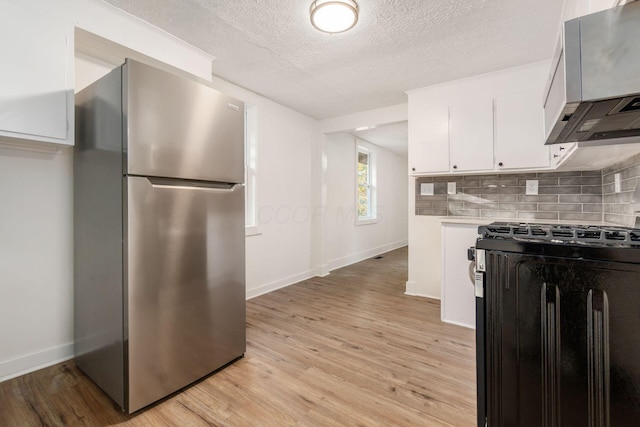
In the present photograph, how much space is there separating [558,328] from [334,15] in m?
2.00

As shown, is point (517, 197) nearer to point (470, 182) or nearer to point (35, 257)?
point (470, 182)

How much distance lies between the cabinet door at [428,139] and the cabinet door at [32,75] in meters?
2.98

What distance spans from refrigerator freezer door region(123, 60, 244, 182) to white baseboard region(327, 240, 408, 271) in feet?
10.2

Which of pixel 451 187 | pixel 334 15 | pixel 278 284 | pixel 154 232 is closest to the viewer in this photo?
pixel 154 232

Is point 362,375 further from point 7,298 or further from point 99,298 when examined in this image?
point 7,298

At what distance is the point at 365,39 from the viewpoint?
2168 millimetres

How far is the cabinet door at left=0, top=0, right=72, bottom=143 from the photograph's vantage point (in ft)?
4.75

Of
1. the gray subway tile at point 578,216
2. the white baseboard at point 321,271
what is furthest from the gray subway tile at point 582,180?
the white baseboard at point 321,271

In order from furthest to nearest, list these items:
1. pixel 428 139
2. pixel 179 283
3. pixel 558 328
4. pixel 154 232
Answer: pixel 428 139 → pixel 179 283 → pixel 154 232 → pixel 558 328

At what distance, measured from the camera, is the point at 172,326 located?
1.55 metres

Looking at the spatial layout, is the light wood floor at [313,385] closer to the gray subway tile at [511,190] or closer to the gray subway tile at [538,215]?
the gray subway tile at [538,215]

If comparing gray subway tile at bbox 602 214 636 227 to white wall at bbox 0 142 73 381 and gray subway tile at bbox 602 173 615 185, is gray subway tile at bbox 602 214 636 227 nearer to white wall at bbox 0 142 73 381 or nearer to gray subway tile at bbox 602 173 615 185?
gray subway tile at bbox 602 173 615 185

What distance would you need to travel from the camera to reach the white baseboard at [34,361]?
5.59ft

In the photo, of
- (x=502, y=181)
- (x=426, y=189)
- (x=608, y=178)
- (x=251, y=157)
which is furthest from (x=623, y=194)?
(x=251, y=157)
